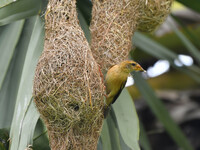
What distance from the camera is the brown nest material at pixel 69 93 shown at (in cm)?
219

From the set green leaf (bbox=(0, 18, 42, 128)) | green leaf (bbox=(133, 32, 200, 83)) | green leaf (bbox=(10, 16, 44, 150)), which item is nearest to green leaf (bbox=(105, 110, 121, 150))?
green leaf (bbox=(10, 16, 44, 150))

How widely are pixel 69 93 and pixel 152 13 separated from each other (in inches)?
45.5

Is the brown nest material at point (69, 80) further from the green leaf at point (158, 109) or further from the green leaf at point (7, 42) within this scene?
the green leaf at point (158, 109)

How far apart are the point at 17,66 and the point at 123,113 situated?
948 millimetres

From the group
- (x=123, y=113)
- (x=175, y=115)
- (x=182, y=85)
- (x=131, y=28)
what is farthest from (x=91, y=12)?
(x=182, y=85)

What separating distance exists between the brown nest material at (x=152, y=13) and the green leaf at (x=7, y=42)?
903 mm

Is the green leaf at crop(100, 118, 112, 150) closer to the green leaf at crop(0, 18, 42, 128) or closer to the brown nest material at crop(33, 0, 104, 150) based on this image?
the brown nest material at crop(33, 0, 104, 150)

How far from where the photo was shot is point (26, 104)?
2371mm

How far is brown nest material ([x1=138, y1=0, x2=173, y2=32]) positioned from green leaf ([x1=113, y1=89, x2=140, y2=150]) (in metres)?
0.59

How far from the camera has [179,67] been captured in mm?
4027

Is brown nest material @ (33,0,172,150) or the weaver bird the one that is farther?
the weaver bird

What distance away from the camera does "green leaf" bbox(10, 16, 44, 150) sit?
88.0 inches

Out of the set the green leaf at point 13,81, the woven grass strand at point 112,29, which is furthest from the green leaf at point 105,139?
the green leaf at point 13,81

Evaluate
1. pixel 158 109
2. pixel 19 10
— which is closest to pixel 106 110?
→ pixel 19 10
